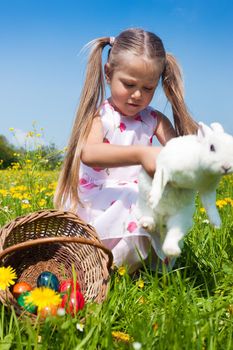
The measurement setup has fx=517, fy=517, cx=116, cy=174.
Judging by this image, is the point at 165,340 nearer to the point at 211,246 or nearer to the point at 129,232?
the point at 129,232

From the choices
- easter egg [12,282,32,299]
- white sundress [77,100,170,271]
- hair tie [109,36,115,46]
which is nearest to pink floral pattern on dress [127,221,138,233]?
white sundress [77,100,170,271]

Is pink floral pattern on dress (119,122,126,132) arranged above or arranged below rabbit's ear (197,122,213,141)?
above

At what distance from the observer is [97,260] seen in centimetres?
229

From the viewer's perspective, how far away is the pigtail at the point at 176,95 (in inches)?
104

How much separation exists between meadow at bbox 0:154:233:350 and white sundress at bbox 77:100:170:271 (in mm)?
155

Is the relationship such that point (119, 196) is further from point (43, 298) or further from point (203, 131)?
point (43, 298)

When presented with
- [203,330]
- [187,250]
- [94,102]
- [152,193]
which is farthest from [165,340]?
[94,102]

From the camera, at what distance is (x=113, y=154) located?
7.27ft

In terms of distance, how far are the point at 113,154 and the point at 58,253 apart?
703mm

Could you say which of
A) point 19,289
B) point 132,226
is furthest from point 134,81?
point 19,289

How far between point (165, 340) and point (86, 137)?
4.25ft

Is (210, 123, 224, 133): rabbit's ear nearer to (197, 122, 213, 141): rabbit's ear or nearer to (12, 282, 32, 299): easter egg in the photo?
(197, 122, 213, 141): rabbit's ear

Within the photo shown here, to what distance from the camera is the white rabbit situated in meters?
1.66

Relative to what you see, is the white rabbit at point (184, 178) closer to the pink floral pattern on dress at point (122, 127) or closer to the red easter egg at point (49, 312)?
the red easter egg at point (49, 312)
